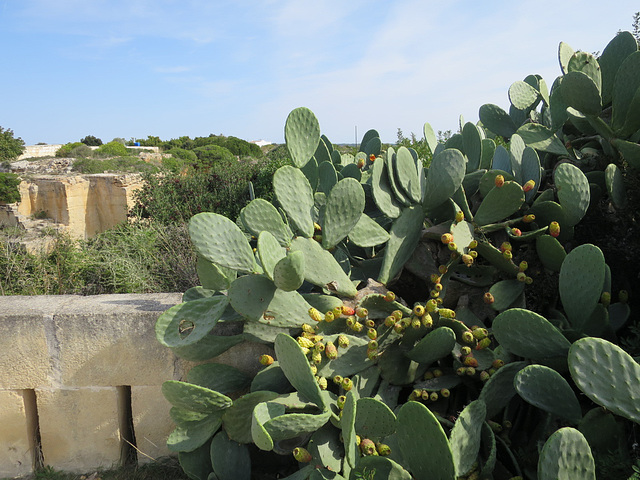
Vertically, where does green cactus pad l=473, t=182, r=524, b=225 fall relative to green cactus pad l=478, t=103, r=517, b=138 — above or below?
below

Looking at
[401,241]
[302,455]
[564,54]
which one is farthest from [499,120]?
[302,455]

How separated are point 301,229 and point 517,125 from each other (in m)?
1.91

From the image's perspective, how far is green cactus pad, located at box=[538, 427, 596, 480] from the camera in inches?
51.7

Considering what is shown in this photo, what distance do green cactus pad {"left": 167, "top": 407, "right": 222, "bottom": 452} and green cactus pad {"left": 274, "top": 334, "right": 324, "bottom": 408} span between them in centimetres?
51

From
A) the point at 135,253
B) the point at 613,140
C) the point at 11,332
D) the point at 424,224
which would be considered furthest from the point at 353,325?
the point at 135,253

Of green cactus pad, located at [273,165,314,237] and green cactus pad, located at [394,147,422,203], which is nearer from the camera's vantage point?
green cactus pad, located at [273,165,314,237]

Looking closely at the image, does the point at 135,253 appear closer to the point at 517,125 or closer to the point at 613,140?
the point at 517,125

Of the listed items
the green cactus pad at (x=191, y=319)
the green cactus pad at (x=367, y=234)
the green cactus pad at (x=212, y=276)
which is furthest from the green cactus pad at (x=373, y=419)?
the green cactus pad at (x=212, y=276)

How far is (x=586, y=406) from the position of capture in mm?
1883

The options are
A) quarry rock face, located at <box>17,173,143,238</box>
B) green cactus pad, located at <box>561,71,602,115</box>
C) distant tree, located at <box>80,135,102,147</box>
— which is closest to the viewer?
green cactus pad, located at <box>561,71,602,115</box>

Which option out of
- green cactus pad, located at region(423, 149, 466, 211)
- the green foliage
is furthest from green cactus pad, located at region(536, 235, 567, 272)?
the green foliage

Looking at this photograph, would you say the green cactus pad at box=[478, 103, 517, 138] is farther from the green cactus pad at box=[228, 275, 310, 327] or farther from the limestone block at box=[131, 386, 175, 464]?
the limestone block at box=[131, 386, 175, 464]

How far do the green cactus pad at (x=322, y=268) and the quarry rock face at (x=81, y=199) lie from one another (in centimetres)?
1188

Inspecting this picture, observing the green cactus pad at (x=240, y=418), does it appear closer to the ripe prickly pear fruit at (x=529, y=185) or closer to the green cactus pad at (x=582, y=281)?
the green cactus pad at (x=582, y=281)
